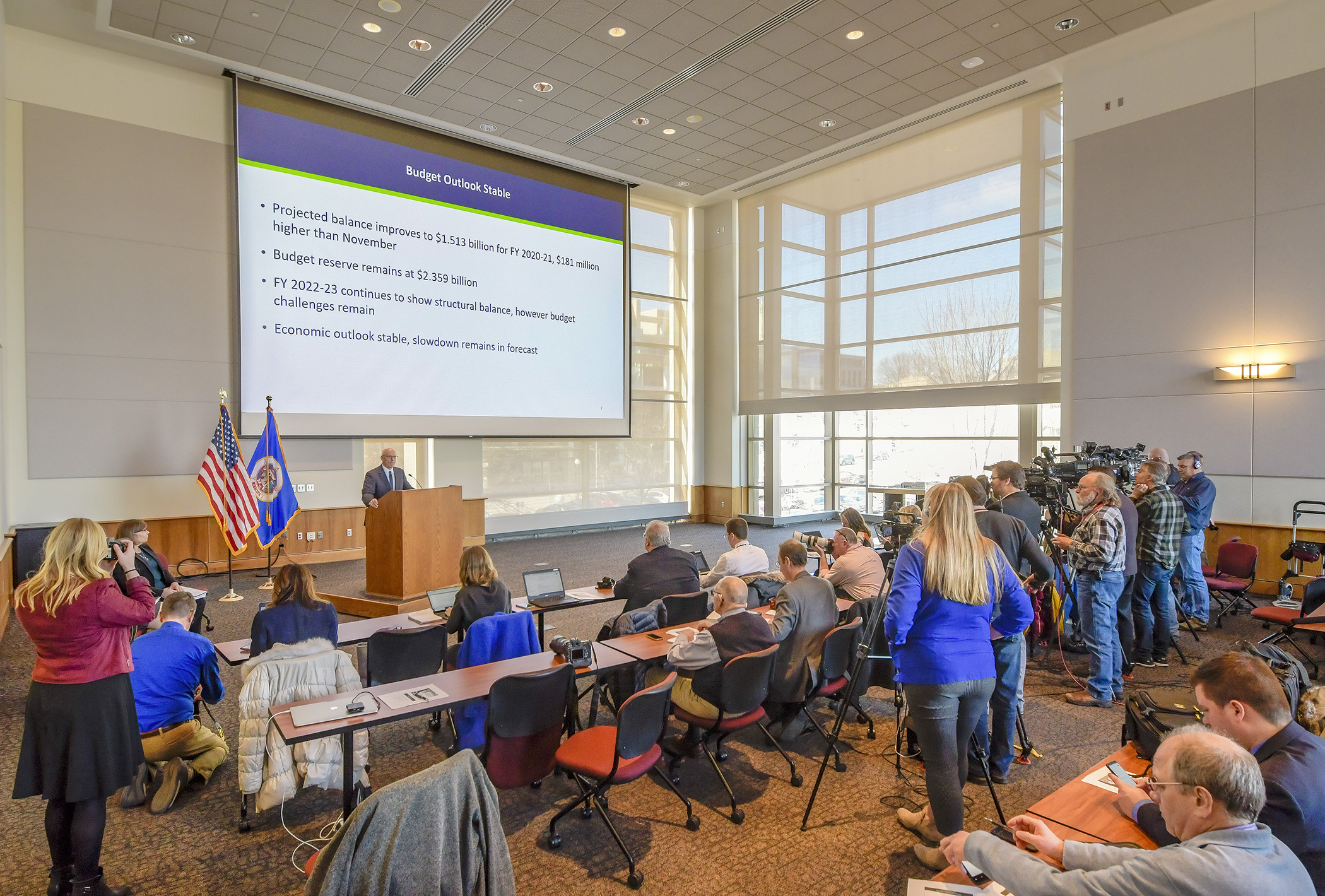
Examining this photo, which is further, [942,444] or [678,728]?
[942,444]

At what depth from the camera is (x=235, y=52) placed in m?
8.10

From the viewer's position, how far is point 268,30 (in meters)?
7.62

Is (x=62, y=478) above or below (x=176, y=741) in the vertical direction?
above

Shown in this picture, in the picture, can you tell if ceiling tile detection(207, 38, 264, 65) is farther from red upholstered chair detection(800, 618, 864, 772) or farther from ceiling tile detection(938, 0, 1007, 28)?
red upholstered chair detection(800, 618, 864, 772)

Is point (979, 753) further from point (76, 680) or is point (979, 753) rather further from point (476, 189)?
point (476, 189)

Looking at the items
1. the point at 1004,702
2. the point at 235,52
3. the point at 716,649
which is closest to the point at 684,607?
the point at 716,649

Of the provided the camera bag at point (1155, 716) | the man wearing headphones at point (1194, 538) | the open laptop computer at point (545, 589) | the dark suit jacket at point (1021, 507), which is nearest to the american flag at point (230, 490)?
the open laptop computer at point (545, 589)

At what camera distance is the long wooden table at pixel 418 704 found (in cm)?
274

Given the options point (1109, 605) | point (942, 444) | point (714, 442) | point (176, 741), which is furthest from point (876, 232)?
point (176, 741)

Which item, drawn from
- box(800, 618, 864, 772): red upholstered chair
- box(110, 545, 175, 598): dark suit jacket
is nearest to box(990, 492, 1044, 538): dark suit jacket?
box(800, 618, 864, 772): red upholstered chair

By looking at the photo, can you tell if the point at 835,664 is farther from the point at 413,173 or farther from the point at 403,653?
the point at 413,173

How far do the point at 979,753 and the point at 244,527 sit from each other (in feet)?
25.0

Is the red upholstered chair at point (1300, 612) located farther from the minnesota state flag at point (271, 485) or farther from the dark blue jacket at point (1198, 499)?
the minnesota state flag at point (271, 485)

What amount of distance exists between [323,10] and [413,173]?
8.73ft
